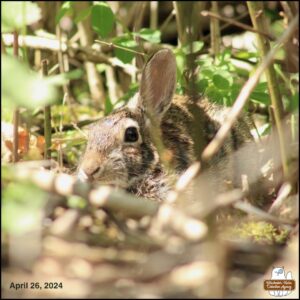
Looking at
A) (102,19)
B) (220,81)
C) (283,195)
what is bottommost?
(283,195)

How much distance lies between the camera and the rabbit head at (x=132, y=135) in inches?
207

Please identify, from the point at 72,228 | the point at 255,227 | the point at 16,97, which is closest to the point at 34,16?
the point at 16,97

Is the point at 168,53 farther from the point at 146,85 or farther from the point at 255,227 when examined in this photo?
the point at 255,227

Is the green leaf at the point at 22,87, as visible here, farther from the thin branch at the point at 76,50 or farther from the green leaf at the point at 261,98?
the thin branch at the point at 76,50

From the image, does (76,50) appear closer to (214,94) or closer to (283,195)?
(214,94)

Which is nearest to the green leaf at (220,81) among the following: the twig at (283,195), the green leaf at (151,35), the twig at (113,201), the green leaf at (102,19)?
the green leaf at (151,35)

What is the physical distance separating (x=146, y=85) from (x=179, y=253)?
2312 mm

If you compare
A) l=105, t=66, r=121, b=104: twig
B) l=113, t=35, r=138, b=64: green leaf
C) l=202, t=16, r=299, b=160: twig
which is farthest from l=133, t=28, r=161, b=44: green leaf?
l=202, t=16, r=299, b=160: twig

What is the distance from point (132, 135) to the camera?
5551mm

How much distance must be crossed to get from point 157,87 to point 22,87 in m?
3.07

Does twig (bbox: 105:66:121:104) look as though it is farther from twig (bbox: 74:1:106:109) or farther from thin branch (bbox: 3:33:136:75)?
thin branch (bbox: 3:33:136:75)

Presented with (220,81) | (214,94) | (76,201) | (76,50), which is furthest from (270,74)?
(76,50)

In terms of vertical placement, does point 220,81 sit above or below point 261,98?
above

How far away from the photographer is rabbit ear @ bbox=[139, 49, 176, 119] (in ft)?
19.0
